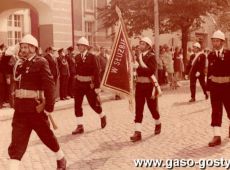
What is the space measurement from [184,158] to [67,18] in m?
15.3

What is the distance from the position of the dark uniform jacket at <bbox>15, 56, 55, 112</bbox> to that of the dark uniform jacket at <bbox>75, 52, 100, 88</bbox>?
13.7 ft

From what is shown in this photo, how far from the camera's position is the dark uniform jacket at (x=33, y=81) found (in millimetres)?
7910

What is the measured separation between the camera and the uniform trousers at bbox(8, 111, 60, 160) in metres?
7.79

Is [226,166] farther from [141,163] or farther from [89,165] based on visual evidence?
[89,165]

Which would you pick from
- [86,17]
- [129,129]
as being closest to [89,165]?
[129,129]

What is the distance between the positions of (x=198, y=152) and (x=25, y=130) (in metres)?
3.03

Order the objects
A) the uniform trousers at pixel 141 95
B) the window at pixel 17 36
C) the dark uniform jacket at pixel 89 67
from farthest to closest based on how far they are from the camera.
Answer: the window at pixel 17 36
the dark uniform jacket at pixel 89 67
the uniform trousers at pixel 141 95

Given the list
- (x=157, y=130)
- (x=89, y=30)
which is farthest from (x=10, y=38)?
(x=157, y=130)

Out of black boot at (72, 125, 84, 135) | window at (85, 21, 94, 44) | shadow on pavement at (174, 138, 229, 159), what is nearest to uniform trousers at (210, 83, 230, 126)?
shadow on pavement at (174, 138, 229, 159)

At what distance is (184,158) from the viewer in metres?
9.07

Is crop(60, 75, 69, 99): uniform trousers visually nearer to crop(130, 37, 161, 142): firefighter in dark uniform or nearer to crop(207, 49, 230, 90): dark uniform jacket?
crop(130, 37, 161, 142): firefighter in dark uniform

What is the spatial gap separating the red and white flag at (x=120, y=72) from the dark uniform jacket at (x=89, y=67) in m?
1.26

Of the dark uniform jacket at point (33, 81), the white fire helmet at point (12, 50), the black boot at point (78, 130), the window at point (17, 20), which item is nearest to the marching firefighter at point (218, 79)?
the black boot at point (78, 130)

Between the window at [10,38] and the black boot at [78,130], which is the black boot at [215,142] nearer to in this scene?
the black boot at [78,130]
